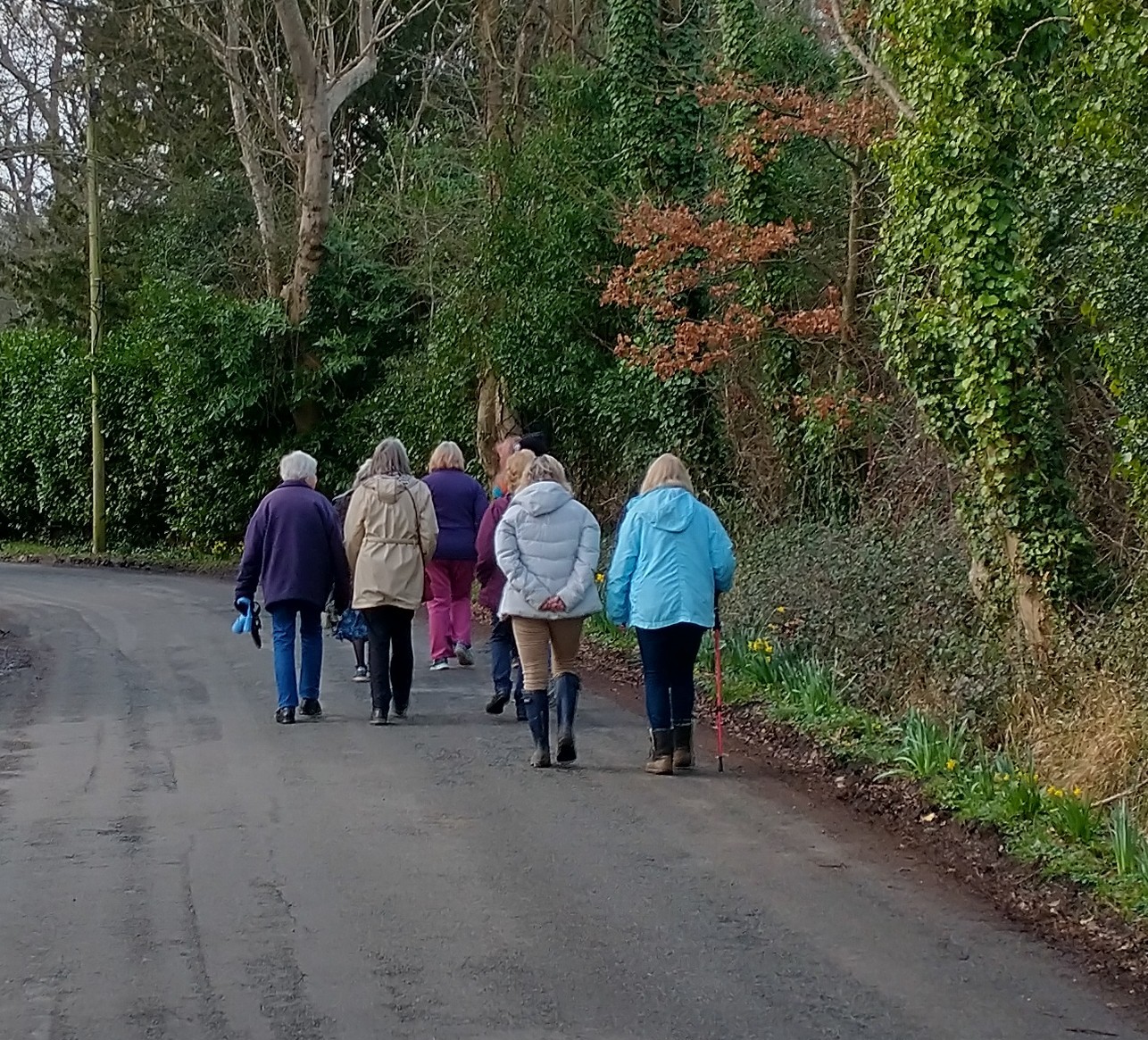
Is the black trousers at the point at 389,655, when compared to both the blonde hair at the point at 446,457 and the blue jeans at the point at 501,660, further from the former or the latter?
the blonde hair at the point at 446,457

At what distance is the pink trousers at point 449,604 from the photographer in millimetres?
13977

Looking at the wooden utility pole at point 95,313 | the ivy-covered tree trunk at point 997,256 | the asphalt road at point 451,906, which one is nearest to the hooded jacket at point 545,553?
the asphalt road at point 451,906

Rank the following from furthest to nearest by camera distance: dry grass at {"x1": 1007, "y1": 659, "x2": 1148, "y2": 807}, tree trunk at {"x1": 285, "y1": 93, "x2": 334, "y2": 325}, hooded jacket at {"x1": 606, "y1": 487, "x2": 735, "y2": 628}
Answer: tree trunk at {"x1": 285, "y1": 93, "x2": 334, "y2": 325} → hooded jacket at {"x1": 606, "y1": 487, "x2": 735, "y2": 628} → dry grass at {"x1": 1007, "y1": 659, "x2": 1148, "y2": 807}

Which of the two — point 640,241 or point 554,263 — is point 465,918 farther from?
point 554,263

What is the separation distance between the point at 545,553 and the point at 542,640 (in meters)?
0.56

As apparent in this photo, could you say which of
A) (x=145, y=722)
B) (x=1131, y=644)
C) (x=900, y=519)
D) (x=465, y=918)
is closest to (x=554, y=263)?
(x=900, y=519)

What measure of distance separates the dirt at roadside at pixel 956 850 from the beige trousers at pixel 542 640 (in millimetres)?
1259

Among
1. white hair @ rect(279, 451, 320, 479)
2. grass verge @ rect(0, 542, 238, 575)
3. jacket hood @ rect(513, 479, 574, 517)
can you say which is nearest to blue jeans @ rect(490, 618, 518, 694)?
white hair @ rect(279, 451, 320, 479)

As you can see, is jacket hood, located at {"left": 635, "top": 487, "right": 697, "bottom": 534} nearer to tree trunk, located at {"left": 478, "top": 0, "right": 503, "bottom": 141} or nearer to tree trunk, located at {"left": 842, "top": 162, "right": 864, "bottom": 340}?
tree trunk, located at {"left": 842, "top": 162, "right": 864, "bottom": 340}

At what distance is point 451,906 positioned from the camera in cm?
696

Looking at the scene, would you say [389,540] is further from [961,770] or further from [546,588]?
[961,770]

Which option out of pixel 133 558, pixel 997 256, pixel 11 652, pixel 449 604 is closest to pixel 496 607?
pixel 449 604

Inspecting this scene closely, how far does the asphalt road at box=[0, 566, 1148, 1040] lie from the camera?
222 inches

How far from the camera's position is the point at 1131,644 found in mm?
9727
